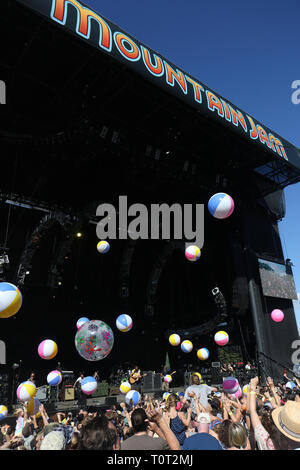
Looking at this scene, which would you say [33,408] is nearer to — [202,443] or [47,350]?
[47,350]

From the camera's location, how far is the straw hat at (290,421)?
209 cm

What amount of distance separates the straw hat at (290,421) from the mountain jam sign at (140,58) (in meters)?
9.10

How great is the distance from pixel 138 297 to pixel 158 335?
9.36ft

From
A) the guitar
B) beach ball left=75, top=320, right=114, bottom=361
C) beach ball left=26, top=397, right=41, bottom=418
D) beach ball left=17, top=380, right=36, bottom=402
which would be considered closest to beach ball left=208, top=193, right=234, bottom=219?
beach ball left=75, top=320, right=114, bottom=361

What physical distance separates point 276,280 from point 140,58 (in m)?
12.4

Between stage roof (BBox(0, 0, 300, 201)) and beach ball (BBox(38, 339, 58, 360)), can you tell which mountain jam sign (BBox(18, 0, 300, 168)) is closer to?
stage roof (BBox(0, 0, 300, 201))

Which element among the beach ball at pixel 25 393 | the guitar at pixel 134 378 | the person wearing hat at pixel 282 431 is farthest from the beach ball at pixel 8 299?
the guitar at pixel 134 378

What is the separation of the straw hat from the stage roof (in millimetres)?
9069

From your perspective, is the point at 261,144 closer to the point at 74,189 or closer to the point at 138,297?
the point at 74,189

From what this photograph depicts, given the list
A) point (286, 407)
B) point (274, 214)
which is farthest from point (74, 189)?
point (286, 407)

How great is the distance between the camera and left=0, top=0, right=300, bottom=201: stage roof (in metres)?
8.08

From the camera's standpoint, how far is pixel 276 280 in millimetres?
15531

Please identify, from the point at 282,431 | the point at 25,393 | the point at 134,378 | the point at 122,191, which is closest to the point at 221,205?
the point at 282,431

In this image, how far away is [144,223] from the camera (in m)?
15.2
